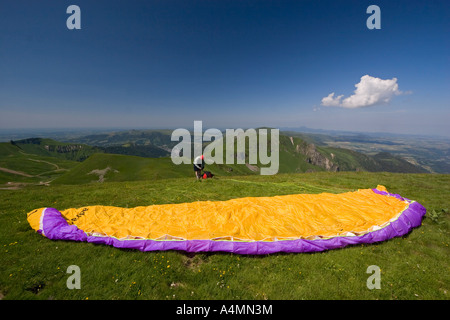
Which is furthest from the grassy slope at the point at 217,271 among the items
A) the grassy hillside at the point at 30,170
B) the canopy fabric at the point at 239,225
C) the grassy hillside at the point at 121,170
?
the grassy hillside at the point at 30,170

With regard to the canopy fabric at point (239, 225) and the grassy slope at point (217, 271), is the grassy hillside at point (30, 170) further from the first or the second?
the grassy slope at point (217, 271)

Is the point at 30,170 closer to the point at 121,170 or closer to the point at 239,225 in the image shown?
the point at 121,170

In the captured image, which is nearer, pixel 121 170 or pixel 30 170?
pixel 121 170

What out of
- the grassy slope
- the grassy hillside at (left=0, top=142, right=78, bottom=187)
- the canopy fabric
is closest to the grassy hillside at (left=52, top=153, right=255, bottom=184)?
the grassy hillside at (left=0, top=142, right=78, bottom=187)

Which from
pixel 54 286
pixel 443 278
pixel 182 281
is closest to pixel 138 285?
pixel 182 281

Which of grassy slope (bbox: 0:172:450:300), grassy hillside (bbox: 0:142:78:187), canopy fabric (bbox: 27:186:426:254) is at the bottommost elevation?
grassy hillside (bbox: 0:142:78:187)

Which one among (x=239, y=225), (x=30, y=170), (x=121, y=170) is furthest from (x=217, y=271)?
(x=30, y=170)

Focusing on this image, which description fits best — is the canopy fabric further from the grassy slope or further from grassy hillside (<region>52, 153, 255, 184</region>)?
grassy hillside (<region>52, 153, 255, 184</region>)
